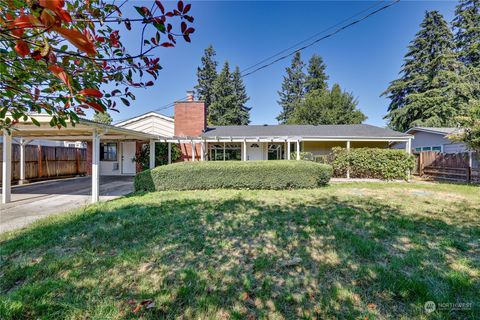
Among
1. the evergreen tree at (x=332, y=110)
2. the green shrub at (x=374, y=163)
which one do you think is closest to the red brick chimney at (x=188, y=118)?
the green shrub at (x=374, y=163)

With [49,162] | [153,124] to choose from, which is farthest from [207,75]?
[49,162]

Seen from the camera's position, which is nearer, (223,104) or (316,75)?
(223,104)

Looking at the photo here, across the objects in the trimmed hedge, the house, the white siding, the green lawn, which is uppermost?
the white siding

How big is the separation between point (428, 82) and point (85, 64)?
31911mm

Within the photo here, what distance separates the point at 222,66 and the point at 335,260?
127 ft

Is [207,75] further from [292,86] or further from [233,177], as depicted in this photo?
[233,177]

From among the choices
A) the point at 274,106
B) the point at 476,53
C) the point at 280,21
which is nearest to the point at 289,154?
the point at 280,21

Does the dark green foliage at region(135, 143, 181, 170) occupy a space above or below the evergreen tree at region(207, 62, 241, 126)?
below

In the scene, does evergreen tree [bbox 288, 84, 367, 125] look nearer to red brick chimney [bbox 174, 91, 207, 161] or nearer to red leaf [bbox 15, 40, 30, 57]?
red brick chimney [bbox 174, 91, 207, 161]

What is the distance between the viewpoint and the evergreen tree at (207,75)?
122 feet

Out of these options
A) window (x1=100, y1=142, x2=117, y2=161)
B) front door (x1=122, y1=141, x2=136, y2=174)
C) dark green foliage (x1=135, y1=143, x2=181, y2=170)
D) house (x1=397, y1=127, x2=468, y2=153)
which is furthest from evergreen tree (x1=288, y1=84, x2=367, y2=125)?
window (x1=100, y1=142, x2=117, y2=161)

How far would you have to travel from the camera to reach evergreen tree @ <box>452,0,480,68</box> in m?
22.5

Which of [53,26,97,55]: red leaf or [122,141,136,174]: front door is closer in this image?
[53,26,97,55]: red leaf

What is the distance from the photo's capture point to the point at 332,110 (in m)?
29.7
